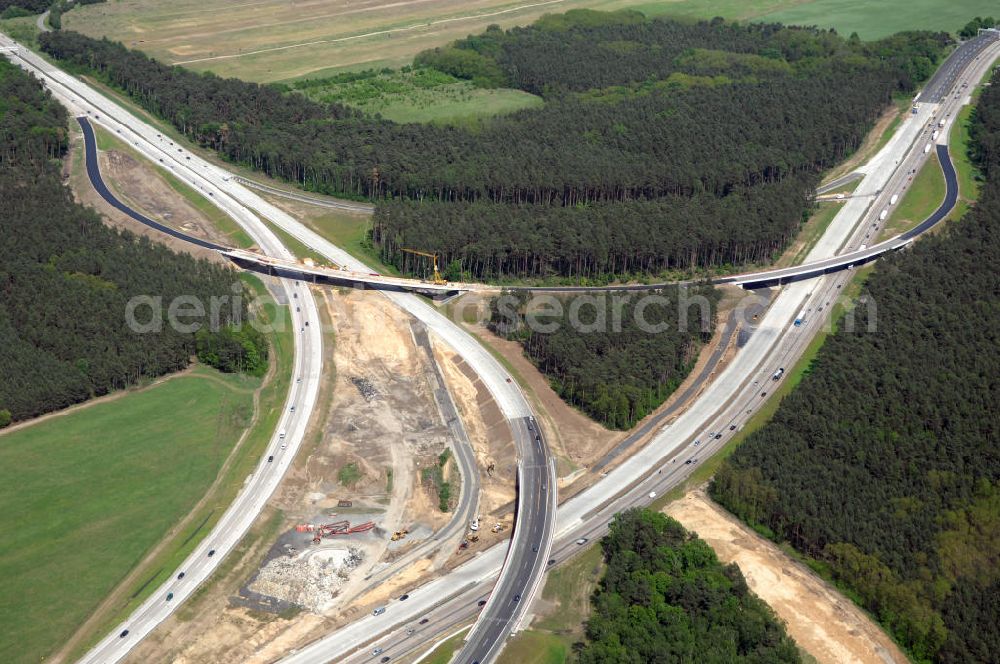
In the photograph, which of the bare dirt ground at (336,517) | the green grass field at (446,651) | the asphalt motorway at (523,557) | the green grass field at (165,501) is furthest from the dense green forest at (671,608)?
the green grass field at (165,501)

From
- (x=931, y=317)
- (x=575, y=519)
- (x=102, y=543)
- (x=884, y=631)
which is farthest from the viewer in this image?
(x=931, y=317)

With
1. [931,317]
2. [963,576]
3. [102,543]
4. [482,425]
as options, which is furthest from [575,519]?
[931,317]

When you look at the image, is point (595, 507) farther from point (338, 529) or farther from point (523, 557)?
point (338, 529)

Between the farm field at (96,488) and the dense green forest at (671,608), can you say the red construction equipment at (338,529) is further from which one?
the dense green forest at (671,608)

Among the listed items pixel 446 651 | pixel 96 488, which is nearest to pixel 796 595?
pixel 446 651

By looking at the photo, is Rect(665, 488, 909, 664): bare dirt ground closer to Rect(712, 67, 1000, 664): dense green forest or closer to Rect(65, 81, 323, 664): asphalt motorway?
Rect(712, 67, 1000, 664): dense green forest

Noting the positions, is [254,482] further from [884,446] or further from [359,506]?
[884,446]
